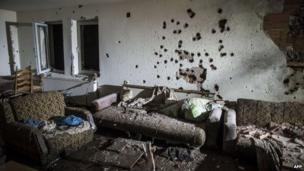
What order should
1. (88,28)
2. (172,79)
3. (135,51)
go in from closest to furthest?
(172,79) → (135,51) → (88,28)

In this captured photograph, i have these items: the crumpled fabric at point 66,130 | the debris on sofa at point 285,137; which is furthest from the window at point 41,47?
the debris on sofa at point 285,137

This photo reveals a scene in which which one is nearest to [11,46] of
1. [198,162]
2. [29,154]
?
[29,154]

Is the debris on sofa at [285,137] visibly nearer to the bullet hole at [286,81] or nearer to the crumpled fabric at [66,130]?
the bullet hole at [286,81]

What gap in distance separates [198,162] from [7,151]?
231cm

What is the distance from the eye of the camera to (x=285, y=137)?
2.43 meters

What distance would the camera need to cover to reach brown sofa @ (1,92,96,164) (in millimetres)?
2285

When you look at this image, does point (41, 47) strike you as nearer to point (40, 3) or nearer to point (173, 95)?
point (40, 3)

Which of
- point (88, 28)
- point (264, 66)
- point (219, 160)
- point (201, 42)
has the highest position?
point (88, 28)

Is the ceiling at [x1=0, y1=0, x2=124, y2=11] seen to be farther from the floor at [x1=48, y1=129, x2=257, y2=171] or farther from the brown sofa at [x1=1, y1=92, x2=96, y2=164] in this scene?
the floor at [x1=48, y1=129, x2=257, y2=171]

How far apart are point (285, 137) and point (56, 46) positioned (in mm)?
4736

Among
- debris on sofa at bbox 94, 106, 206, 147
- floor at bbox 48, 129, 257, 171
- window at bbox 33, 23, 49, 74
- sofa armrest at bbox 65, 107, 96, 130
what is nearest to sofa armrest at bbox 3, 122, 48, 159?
floor at bbox 48, 129, 257, 171

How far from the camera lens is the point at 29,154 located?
244cm

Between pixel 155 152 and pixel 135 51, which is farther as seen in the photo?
pixel 135 51

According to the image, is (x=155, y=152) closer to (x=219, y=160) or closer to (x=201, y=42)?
(x=219, y=160)
